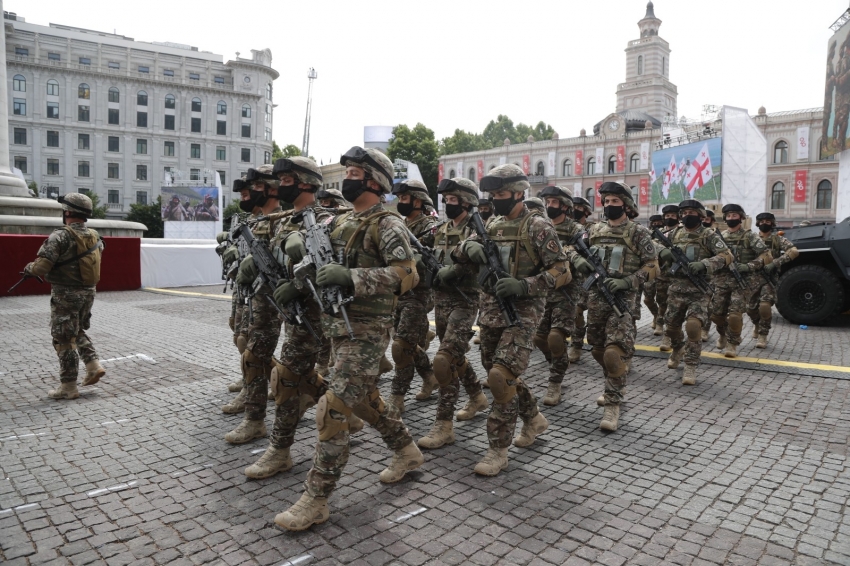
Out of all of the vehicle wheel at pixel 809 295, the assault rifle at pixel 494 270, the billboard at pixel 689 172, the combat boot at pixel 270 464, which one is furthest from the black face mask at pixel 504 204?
the billboard at pixel 689 172

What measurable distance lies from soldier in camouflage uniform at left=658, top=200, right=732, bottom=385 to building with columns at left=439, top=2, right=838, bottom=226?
26924 millimetres

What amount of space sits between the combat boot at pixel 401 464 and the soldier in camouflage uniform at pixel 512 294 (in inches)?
19.2

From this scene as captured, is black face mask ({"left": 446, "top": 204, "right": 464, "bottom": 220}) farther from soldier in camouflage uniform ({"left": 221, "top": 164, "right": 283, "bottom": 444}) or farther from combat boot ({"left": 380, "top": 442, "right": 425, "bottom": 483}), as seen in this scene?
combat boot ({"left": 380, "top": 442, "right": 425, "bottom": 483})

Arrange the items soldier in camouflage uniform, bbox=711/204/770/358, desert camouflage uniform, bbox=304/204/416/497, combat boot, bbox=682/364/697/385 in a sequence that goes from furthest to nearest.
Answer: soldier in camouflage uniform, bbox=711/204/770/358 → combat boot, bbox=682/364/697/385 → desert camouflage uniform, bbox=304/204/416/497

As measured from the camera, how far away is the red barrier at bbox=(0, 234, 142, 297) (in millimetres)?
14602

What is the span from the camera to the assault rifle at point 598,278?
18.3 ft

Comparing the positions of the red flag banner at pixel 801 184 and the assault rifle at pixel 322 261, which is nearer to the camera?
the assault rifle at pixel 322 261

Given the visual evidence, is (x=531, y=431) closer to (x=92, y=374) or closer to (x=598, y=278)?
(x=598, y=278)

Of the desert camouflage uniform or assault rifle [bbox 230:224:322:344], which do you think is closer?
the desert camouflage uniform

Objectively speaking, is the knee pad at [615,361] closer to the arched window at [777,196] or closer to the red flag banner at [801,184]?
the red flag banner at [801,184]

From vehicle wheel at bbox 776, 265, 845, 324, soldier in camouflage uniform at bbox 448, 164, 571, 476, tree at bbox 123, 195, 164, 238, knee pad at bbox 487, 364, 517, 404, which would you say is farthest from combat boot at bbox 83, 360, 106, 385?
tree at bbox 123, 195, 164, 238

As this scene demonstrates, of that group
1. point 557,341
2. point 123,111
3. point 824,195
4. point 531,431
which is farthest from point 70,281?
point 123,111

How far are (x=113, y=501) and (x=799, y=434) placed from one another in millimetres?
5522

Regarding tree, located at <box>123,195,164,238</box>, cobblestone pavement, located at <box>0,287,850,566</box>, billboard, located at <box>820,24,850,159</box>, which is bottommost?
cobblestone pavement, located at <box>0,287,850,566</box>
